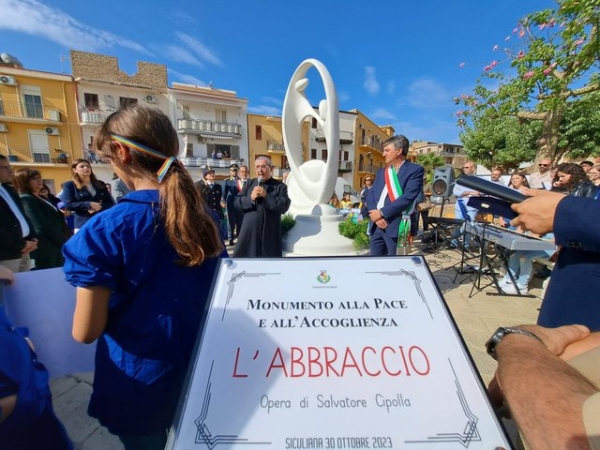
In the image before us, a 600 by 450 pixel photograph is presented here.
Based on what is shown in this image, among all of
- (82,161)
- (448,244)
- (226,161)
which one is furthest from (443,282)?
(226,161)

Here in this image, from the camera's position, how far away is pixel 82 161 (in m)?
3.80

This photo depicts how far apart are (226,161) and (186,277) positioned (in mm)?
25396

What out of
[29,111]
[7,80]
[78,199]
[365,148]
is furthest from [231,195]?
[365,148]

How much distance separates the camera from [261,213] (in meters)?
3.60

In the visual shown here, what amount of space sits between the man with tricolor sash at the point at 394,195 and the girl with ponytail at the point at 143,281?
250 centimetres

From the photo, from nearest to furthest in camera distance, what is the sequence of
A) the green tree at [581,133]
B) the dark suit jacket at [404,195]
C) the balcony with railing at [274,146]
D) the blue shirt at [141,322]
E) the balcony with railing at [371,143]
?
the blue shirt at [141,322] < the dark suit jacket at [404,195] < the green tree at [581,133] < the balcony with railing at [274,146] < the balcony with railing at [371,143]

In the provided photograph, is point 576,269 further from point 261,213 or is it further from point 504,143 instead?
point 504,143

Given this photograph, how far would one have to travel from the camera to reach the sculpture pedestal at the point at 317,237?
4.65 m

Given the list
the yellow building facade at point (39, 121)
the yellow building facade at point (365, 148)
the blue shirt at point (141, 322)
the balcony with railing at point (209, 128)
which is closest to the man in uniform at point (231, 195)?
the blue shirt at point (141, 322)

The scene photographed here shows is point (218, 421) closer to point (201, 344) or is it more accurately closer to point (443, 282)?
point (201, 344)

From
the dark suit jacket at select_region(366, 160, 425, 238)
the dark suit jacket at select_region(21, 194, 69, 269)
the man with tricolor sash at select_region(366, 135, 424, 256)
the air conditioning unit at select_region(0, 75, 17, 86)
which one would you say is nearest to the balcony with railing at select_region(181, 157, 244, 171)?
the air conditioning unit at select_region(0, 75, 17, 86)

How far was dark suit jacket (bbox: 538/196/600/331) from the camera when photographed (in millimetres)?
1036

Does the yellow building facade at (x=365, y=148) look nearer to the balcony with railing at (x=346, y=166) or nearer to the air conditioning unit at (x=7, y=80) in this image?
the balcony with railing at (x=346, y=166)

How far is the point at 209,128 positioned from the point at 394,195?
24.2 m
